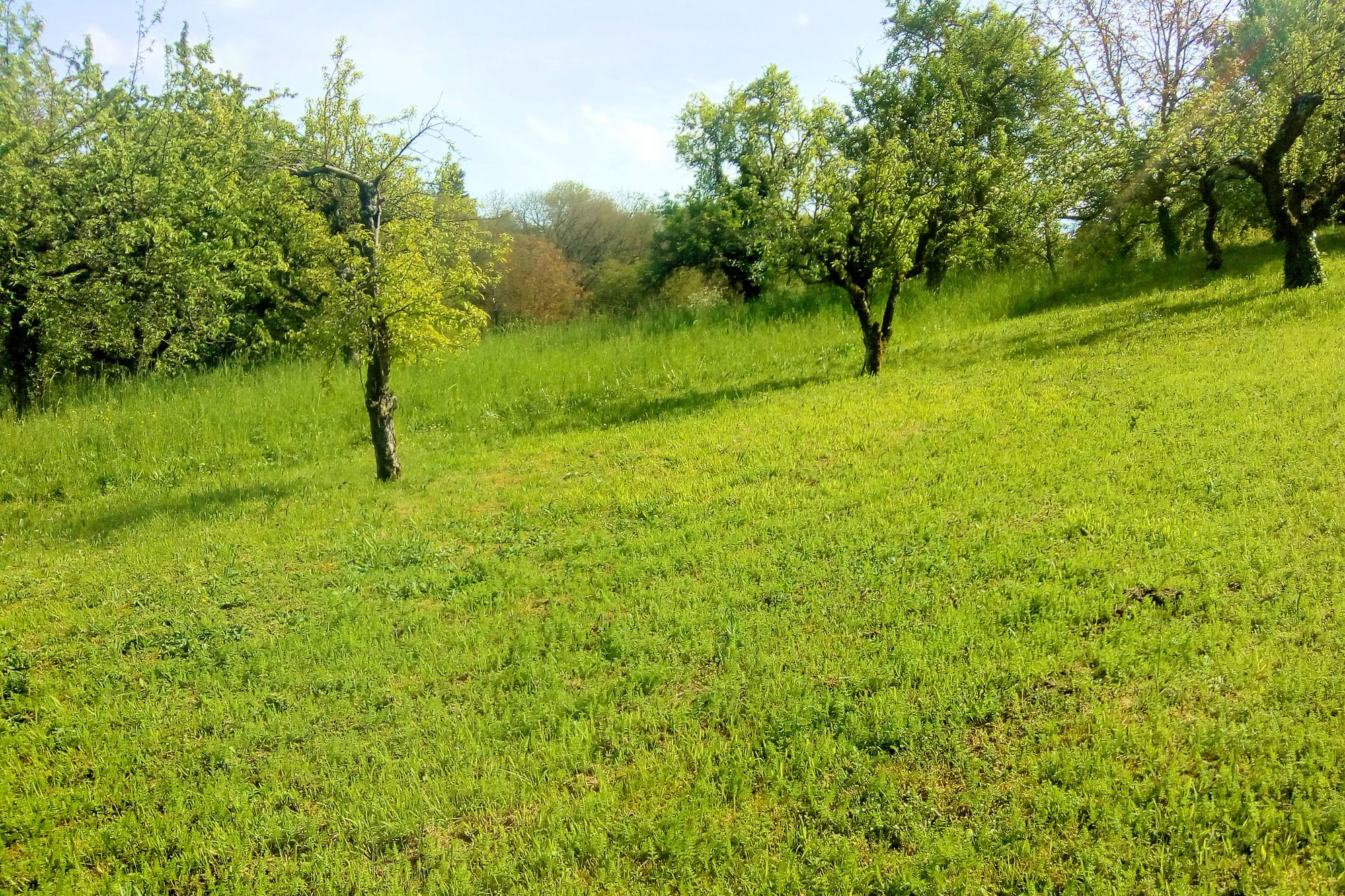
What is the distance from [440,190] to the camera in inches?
621

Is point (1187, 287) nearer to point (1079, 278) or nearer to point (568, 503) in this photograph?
point (1079, 278)

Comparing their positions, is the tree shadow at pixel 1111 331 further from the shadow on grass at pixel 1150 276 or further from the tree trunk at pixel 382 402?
the tree trunk at pixel 382 402

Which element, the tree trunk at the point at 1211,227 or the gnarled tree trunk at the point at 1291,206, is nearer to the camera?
the gnarled tree trunk at the point at 1291,206

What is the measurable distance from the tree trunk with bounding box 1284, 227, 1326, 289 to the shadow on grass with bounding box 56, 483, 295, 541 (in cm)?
1844

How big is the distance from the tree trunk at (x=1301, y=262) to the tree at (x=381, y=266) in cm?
1529

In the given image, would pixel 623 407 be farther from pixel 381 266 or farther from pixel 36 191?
pixel 36 191

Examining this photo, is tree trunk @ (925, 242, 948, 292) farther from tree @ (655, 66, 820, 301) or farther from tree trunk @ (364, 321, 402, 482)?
tree trunk @ (364, 321, 402, 482)

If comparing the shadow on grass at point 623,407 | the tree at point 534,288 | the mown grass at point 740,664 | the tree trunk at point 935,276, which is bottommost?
the mown grass at point 740,664

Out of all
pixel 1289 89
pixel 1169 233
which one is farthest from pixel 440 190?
pixel 1169 233

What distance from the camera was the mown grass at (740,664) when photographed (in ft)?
12.7

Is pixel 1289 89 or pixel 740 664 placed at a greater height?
pixel 1289 89

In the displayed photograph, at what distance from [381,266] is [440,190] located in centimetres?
547

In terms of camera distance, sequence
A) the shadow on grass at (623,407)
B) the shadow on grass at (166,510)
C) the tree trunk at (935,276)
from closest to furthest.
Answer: the shadow on grass at (166,510) → the shadow on grass at (623,407) → the tree trunk at (935,276)

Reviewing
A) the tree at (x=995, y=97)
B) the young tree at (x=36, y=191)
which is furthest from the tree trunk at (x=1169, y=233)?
the young tree at (x=36, y=191)
